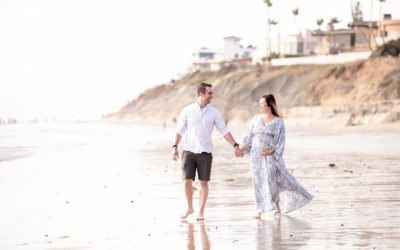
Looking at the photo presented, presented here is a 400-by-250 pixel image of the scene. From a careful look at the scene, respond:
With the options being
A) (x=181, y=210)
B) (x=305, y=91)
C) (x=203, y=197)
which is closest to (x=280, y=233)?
(x=203, y=197)

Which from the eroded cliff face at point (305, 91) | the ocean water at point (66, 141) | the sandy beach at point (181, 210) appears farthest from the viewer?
the eroded cliff face at point (305, 91)

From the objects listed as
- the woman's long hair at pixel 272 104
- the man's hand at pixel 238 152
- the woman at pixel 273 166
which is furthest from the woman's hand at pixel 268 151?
the woman's long hair at pixel 272 104

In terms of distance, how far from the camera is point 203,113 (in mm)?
13352

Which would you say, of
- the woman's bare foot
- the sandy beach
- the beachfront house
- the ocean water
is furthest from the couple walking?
the beachfront house

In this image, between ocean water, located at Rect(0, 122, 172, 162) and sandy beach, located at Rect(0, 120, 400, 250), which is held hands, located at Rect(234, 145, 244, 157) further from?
ocean water, located at Rect(0, 122, 172, 162)

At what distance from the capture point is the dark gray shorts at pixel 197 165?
1324cm

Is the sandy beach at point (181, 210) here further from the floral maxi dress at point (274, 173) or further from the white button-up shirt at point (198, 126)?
the white button-up shirt at point (198, 126)

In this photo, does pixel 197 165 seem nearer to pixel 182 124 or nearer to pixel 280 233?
pixel 182 124

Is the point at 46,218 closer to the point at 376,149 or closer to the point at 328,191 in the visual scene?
the point at 328,191

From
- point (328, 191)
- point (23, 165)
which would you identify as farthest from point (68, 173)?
point (328, 191)

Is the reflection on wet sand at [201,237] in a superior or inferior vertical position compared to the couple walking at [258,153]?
inferior

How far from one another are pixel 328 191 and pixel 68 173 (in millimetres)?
8520

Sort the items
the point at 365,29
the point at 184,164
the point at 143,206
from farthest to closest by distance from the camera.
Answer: the point at 365,29, the point at 143,206, the point at 184,164

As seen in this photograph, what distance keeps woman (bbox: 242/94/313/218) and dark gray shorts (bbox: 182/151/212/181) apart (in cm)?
68
